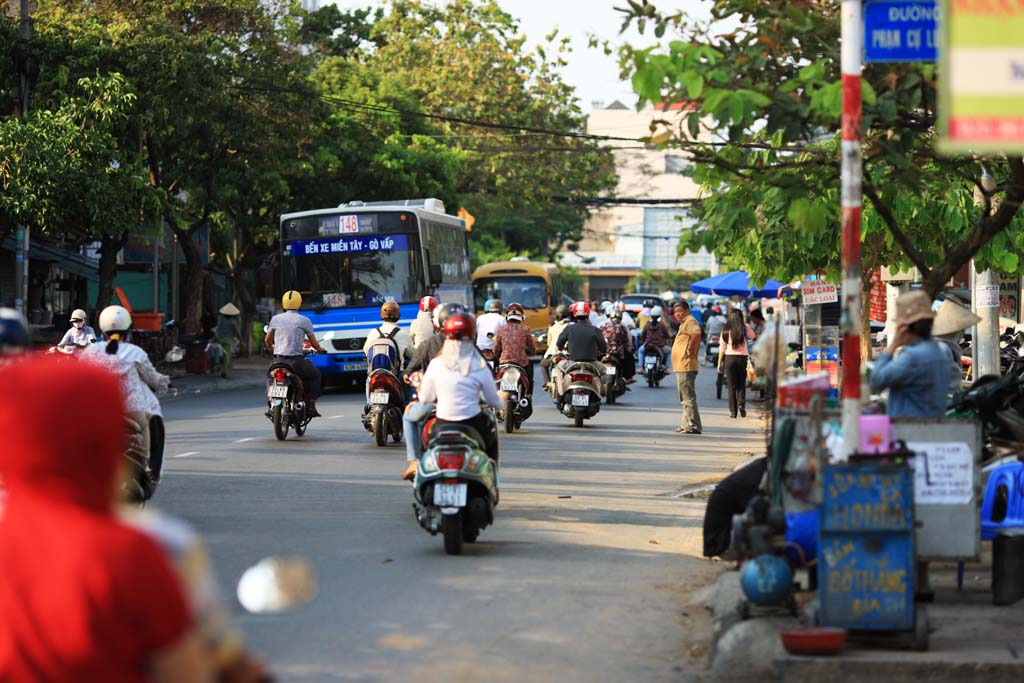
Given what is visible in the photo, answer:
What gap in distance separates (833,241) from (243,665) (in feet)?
52.4

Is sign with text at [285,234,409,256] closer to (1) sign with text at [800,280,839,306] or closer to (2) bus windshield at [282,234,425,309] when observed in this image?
(2) bus windshield at [282,234,425,309]

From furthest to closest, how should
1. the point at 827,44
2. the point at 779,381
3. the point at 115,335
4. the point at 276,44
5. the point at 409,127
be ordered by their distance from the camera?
1. the point at 409,127
2. the point at 276,44
3. the point at 115,335
4. the point at 827,44
5. the point at 779,381

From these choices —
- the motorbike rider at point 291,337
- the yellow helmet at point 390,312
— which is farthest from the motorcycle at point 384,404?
the motorbike rider at point 291,337

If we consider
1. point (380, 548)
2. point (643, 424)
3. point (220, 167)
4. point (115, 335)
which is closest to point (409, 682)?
point (380, 548)

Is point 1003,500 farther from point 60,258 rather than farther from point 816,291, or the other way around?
point 60,258

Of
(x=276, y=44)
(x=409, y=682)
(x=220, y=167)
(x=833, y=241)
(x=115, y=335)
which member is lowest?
(x=409, y=682)

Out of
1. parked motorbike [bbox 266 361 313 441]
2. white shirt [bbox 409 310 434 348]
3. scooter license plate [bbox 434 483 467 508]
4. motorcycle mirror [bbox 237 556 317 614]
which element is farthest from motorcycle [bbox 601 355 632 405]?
motorcycle mirror [bbox 237 556 317 614]

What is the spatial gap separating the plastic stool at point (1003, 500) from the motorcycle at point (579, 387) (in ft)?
37.9

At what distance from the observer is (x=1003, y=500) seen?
884 cm

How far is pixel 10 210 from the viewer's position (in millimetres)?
25016

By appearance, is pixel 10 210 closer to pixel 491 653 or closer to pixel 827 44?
pixel 827 44

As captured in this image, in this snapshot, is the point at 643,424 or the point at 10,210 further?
the point at 10,210

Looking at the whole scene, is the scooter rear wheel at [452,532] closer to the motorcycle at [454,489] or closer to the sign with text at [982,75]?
the motorcycle at [454,489]

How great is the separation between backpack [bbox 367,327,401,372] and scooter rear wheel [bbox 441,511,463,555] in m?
7.07
